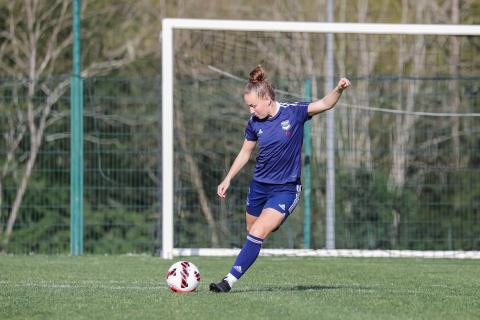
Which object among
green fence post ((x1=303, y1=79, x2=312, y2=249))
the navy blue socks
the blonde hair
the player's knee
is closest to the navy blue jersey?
the blonde hair

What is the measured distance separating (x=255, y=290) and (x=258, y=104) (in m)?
1.65

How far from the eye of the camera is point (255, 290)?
942 cm

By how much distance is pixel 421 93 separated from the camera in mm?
16234

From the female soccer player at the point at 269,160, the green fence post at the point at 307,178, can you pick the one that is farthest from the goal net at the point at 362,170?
the female soccer player at the point at 269,160

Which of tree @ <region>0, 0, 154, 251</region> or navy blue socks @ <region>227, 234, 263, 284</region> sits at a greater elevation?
tree @ <region>0, 0, 154, 251</region>

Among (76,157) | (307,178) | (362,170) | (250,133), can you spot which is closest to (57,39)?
(76,157)

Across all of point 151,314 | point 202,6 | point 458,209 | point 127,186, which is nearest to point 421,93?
point 458,209

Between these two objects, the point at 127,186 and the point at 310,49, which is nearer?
the point at 127,186

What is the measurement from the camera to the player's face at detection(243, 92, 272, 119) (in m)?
9.13

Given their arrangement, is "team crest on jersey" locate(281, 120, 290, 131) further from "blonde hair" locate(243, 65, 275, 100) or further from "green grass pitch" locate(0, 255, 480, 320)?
"green grass pitch" locate(0, 255, 480, 320)

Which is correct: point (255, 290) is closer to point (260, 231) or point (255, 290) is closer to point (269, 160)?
point (260, 231)

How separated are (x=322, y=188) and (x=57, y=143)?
4.00 m

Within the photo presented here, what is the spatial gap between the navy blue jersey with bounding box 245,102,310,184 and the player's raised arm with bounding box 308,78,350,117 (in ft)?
0.25

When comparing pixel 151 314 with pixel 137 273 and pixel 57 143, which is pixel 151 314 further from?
pixel 57 143
